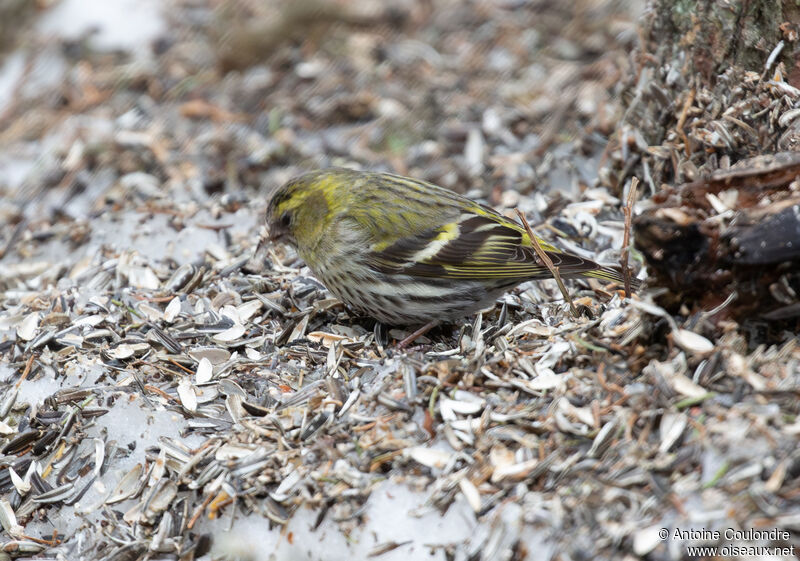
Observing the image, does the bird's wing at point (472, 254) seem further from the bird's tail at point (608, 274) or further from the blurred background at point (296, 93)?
the blurred background at point (296, 93)

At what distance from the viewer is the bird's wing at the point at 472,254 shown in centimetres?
407

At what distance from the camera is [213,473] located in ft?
11.3

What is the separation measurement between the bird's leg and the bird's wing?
254mm

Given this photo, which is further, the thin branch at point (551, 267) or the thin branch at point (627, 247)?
the thin branch at point (551, 267)

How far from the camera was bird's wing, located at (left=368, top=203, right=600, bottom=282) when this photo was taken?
4.07 metres

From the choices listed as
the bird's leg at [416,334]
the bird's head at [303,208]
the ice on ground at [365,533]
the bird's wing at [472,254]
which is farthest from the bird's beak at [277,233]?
the ice on ground at [365,533]

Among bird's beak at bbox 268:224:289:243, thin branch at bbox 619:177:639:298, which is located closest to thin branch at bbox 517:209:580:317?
thin branch at bbox 619:177:639:298

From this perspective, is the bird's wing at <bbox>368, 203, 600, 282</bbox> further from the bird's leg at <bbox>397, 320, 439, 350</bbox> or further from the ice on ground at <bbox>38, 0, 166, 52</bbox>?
the ice on ground at <bbox>38, 0, 166, 52</bbox>

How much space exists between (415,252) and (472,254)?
288 mm

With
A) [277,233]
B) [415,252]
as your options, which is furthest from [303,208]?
[415,252]

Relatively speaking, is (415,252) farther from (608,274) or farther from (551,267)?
(608,274)

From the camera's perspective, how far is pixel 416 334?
4.21 meters

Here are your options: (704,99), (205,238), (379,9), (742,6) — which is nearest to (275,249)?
(205,238)

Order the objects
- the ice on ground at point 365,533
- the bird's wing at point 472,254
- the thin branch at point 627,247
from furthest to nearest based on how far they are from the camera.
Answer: the bird's wing at point 472,254, the thin branch at point 627,247, the ice on ground at point 365,533
